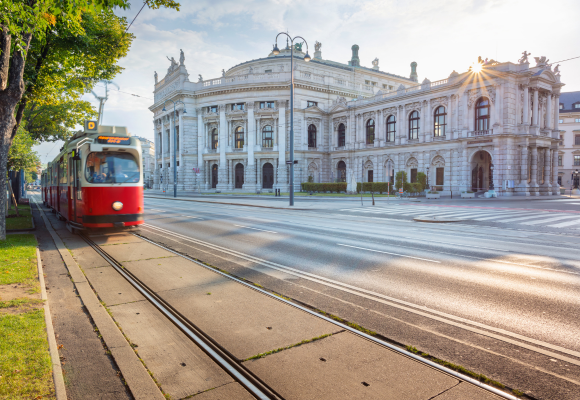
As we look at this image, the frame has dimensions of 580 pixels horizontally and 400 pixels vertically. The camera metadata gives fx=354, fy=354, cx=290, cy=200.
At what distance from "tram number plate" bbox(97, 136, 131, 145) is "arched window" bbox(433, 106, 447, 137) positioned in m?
42.4

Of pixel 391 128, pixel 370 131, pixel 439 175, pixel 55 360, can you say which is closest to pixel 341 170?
pixel 370 131

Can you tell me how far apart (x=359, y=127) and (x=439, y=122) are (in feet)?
41.6

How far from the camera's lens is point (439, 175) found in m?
45.2

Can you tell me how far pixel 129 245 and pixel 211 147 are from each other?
53894 mm

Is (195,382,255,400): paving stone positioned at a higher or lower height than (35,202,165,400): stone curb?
lower

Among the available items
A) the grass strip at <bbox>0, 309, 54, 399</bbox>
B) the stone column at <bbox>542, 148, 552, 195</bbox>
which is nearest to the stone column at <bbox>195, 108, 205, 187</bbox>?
the stone column at <bbox>542, 148, 552, 195</bbox>

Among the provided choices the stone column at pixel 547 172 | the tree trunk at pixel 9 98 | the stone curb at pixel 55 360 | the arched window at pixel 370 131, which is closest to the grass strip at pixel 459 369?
the stone curb at pixel 55 360

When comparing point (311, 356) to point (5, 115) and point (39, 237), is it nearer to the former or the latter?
point (5, 115)

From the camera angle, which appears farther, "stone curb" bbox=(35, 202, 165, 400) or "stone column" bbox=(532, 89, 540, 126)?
"stone column" bbox=(532, 89, 540, 126)

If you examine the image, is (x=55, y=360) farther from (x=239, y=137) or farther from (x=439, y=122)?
(x=239, y=137)

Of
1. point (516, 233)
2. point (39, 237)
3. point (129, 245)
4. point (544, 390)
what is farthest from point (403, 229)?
point (39, 237)

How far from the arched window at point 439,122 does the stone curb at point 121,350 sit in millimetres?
46576

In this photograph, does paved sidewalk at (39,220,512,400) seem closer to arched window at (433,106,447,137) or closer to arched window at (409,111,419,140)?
arched window at (433,106,447,137)

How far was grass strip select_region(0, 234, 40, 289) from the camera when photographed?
628 centimetres
